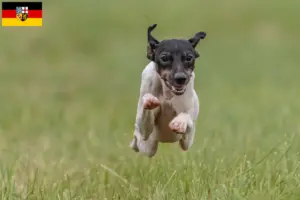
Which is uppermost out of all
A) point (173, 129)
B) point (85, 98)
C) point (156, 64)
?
point (156, 64)

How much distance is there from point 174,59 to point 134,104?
727 cm

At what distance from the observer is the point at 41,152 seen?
962 centimetres

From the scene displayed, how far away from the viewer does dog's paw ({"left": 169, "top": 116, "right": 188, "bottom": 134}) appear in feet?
19.7

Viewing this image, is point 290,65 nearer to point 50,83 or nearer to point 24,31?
point 50,83

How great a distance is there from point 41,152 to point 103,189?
7.12 feet

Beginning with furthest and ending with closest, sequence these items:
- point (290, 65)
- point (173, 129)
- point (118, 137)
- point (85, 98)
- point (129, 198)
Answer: point (290, 65)
point (85, 98)
point (118, 137)
point (129, 198)
point (173, 129)

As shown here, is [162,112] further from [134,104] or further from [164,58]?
[134,104]

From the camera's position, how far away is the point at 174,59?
6023 millimetres

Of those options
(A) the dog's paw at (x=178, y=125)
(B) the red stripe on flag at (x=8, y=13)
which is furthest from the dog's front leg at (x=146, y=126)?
(B) the red stripe on flag at (x=8, y=13)

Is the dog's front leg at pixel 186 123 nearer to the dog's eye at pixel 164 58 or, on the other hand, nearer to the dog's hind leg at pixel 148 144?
the dog's hind leg at pixel 148 144

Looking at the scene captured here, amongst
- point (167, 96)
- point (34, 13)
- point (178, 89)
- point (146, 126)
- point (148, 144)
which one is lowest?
point (148, 144)

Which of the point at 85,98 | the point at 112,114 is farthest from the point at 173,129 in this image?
the point at 85,98

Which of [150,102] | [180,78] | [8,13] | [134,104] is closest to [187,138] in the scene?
[150,102]

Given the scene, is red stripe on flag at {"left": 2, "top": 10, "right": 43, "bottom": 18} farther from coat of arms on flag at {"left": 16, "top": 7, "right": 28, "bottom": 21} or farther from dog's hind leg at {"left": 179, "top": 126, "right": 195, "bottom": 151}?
dog's hind leg at {"left": 179, "top": 126, "right": 195, "bottom": 151}
